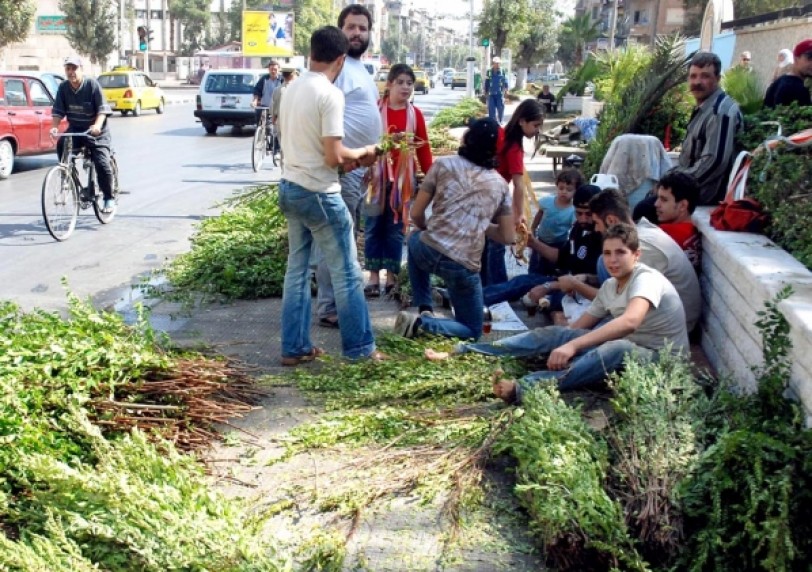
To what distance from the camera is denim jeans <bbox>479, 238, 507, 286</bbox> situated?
718cm

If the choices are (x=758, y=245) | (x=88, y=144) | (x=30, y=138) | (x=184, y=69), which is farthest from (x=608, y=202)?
(x=184, y=69)

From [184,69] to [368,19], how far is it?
73962 mm

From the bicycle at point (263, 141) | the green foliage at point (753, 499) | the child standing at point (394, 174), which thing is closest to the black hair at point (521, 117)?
the child standing at point (394, 174)

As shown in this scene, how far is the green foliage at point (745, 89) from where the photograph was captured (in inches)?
346

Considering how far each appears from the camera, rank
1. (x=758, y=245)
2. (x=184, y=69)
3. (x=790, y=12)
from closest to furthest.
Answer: (x=758, y=245) → (x=790, y=12) → (x=184, y=69)

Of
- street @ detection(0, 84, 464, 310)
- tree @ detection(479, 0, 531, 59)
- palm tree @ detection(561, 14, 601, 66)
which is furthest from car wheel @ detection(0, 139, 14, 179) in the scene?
palm tree @ detection(561, 14, 601, 66)

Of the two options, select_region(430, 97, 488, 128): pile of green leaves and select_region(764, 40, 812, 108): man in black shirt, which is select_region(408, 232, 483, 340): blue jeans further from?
select_region(430, 97, 488, 128): pile of green leaves

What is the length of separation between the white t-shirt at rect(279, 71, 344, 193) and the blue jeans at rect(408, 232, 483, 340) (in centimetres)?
79

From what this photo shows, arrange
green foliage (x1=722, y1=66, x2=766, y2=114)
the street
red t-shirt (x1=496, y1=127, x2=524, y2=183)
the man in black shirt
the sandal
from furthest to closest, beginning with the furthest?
1. green foliage (x1=722, y1=66, x2=766, y2=114)
2. the street
3. the man in black shirt
4. red t-shirt (x1=496, y1=127, x2=524, y2=183)
5. the sandal

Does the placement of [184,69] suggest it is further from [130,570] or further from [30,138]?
[130,570]

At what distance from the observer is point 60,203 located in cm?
997

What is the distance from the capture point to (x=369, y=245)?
23.6 ft

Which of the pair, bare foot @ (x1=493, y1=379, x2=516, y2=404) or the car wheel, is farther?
the car wheel

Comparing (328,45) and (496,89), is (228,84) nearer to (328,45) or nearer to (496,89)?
(496,89)
